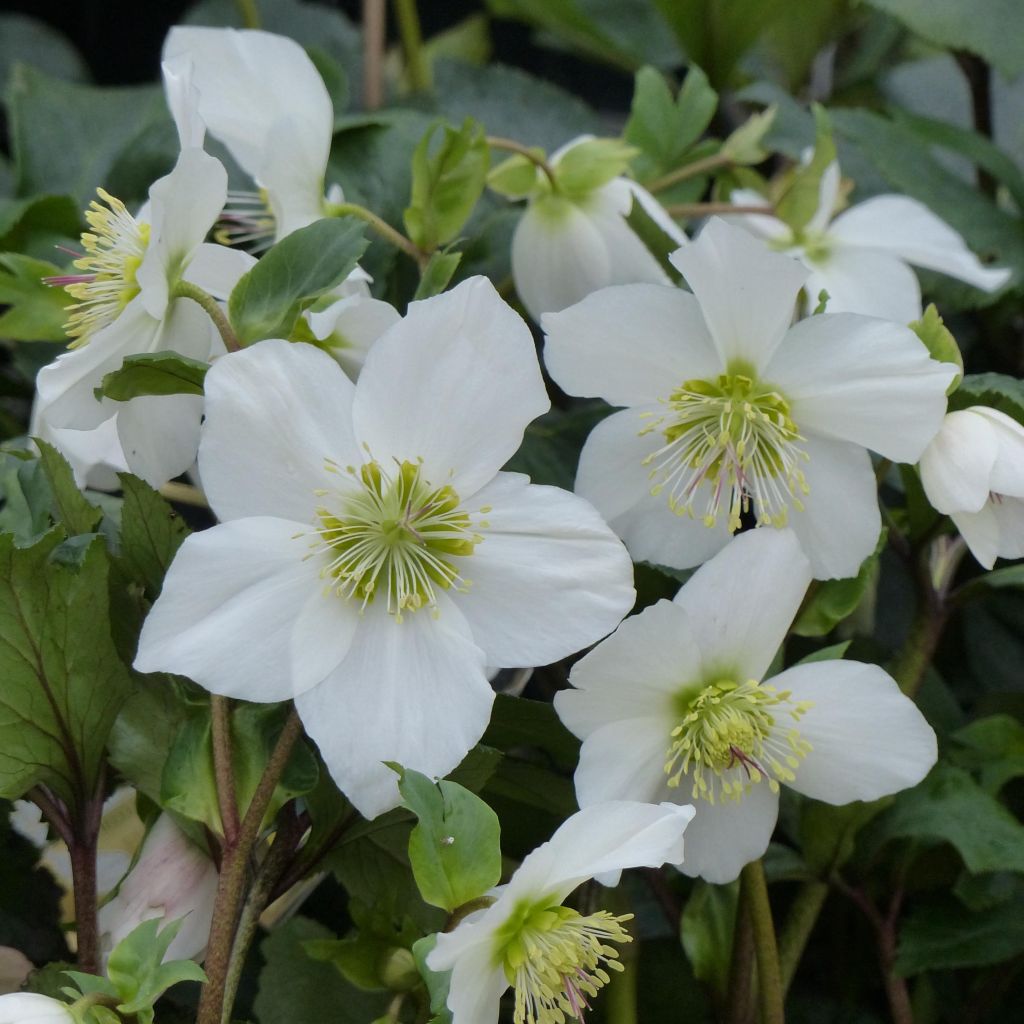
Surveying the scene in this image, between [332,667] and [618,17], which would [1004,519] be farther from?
[618,17]

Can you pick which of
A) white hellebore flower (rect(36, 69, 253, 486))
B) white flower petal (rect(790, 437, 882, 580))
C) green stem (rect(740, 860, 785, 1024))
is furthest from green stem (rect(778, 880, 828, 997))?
white hellebore flower (rect(36, 69, 253, 486))

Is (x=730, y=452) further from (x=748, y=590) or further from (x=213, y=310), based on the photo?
(x=213, y=310)

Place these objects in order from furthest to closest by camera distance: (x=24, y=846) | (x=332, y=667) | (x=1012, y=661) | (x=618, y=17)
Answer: (x=618, y=17) < (x=1012, y=661) < (x=24, y=846) < (x=332, y=667)

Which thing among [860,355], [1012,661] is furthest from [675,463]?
[1012,661]

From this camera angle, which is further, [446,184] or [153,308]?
Answer: [446,184]

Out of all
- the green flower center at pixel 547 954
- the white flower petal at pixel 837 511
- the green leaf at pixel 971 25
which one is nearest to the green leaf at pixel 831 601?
the white flower petal at pixel 837 511

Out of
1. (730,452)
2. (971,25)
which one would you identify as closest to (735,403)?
(730,452)

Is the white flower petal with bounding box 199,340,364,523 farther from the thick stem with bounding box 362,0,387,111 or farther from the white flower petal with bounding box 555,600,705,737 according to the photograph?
→ the thick stem with bounding box 362,0,387,111
